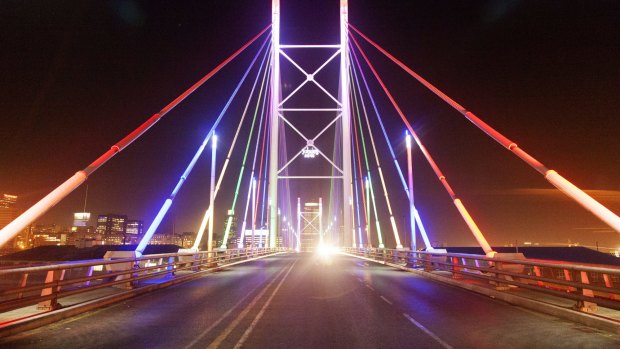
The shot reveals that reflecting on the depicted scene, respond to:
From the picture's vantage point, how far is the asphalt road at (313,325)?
7047 mm

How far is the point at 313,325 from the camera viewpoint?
8.48 meters

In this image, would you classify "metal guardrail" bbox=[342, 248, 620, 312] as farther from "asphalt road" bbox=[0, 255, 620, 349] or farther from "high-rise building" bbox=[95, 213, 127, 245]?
"high-rise building" bbox=[95, 213, 127, 245]

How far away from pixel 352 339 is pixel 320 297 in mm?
5567

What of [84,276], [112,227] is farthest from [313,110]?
[112,227]

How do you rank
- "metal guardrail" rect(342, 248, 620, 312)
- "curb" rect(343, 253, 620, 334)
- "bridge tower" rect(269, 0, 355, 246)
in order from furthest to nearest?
"bridge tower" rect(269, 0, 355, 246) < "metal guardrail" rect(342, 248, 620, 312) < "curb" rect(343, 253, 620, 334)

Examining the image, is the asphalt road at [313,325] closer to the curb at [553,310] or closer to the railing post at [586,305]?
the curb at [553,310]

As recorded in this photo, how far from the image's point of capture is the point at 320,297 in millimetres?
12781

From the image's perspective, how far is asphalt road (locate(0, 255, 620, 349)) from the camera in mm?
7047

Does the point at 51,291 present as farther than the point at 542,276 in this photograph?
No

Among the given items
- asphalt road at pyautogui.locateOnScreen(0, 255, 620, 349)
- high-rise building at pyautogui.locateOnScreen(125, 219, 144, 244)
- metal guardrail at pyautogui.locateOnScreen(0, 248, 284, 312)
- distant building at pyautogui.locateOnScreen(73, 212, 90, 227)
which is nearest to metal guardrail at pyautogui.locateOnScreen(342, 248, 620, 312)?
asphalt road at pyautogui.locateOnScreen(0, 255, 620, 349)

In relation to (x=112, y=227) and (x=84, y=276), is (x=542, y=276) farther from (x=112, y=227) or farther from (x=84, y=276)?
(x=112, y=227)

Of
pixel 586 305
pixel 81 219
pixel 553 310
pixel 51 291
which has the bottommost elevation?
pixel 553 310

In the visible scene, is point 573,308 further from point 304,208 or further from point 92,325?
point 304,208

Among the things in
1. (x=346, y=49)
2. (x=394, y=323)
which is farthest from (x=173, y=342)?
(x=346, y=49)
